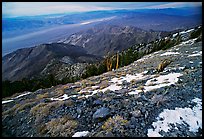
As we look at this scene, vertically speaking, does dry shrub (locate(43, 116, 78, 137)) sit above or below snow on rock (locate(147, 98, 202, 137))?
below

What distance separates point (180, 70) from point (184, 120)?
24.0ft

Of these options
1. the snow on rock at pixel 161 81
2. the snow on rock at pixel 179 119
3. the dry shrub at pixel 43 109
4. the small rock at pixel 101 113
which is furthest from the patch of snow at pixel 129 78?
the snow on rock at pixel 179 119

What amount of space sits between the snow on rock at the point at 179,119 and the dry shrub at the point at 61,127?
2891mm

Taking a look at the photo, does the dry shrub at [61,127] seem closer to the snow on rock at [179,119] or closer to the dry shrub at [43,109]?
the dry shrub at [43,109]

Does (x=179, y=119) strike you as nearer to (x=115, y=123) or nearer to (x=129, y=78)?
(x=115, y=123)

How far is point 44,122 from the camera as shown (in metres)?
10.3

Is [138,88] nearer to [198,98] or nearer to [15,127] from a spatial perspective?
[198,98]

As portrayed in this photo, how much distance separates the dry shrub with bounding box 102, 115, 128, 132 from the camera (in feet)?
29.0

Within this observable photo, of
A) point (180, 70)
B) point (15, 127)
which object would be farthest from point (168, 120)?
point (180, 70)

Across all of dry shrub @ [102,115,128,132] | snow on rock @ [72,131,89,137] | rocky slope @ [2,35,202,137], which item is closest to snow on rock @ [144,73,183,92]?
rocky slope @ [2,35,202,137]

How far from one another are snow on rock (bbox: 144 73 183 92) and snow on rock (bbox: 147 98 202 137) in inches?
119

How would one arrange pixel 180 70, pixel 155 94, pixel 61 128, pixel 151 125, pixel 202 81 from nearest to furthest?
pixel 151 125 → pixel 61 128 → pixel 155 94 → pixel 202 81 → pixel 180 70

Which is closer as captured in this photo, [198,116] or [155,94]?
[198,116]

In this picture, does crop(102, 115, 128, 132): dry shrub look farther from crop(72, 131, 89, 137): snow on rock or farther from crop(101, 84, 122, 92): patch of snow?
crop(101, 84, 122, 92): patch of snow
